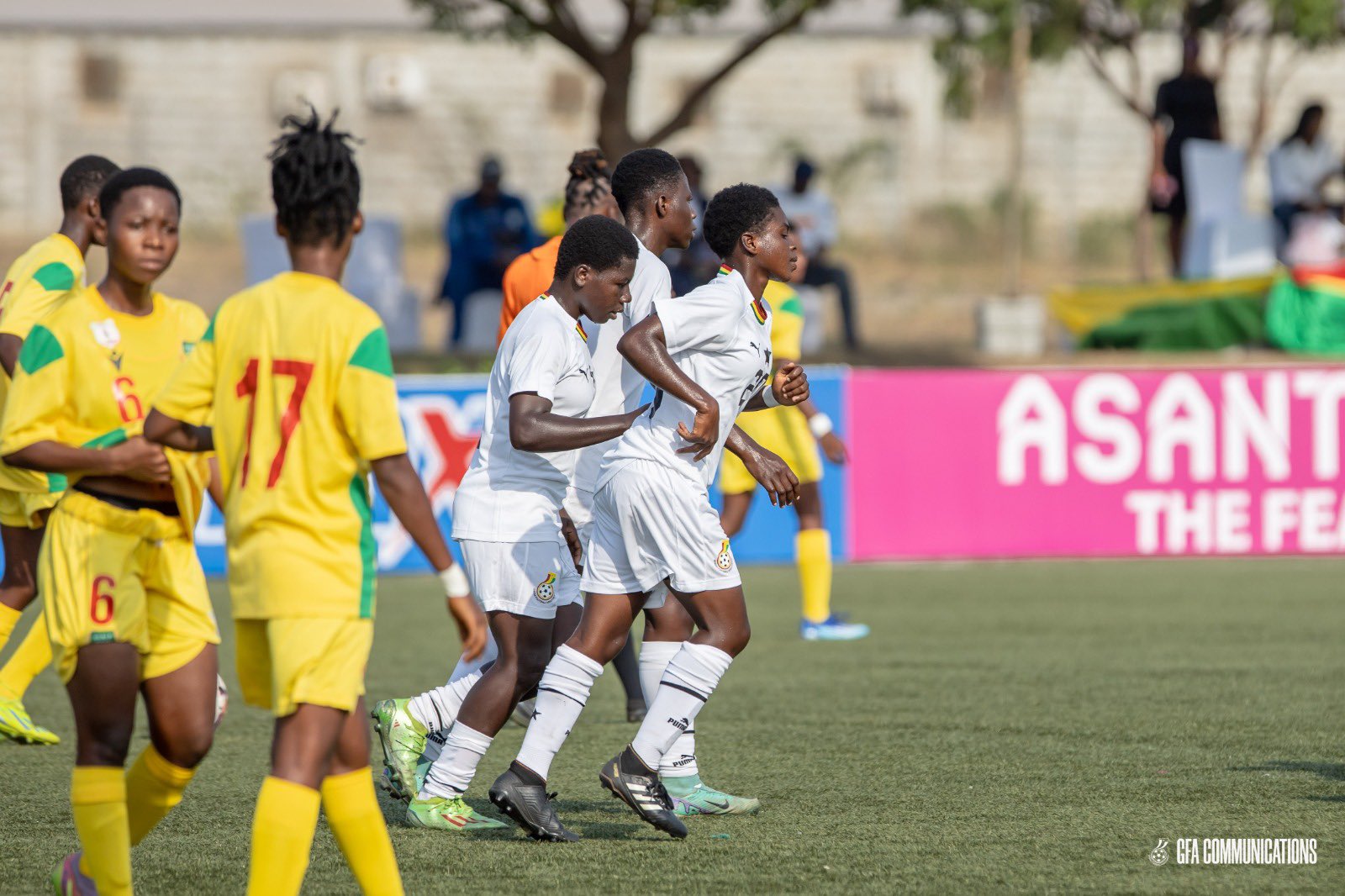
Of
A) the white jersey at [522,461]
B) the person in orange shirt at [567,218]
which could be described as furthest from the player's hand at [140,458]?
the person in orange shirt at [567,218]

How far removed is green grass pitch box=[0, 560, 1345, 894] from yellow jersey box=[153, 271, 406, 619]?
1252 mm

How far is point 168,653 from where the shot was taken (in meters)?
4.72

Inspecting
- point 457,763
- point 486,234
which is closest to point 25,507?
point 457,763

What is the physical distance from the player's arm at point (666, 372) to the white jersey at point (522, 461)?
10.1 inches

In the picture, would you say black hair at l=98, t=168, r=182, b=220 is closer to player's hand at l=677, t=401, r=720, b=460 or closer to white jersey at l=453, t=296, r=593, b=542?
white jersey at l=453, t=296, r=593, b=542

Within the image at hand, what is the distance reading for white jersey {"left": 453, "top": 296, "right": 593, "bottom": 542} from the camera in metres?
5.86

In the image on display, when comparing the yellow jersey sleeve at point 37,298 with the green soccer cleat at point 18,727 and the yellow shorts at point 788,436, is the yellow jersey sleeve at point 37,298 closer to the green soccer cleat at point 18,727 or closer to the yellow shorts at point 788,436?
the green soccer cleat at point 18,727

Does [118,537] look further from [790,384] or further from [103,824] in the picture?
[790,384]

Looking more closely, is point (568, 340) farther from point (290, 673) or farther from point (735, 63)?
point (735, 63)

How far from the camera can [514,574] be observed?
5.97 metres

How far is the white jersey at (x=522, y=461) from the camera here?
5.86 meters

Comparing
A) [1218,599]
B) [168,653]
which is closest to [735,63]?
[1218,599]

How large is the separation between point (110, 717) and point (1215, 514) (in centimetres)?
1185

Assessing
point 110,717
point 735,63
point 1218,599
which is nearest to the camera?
point 110,717
